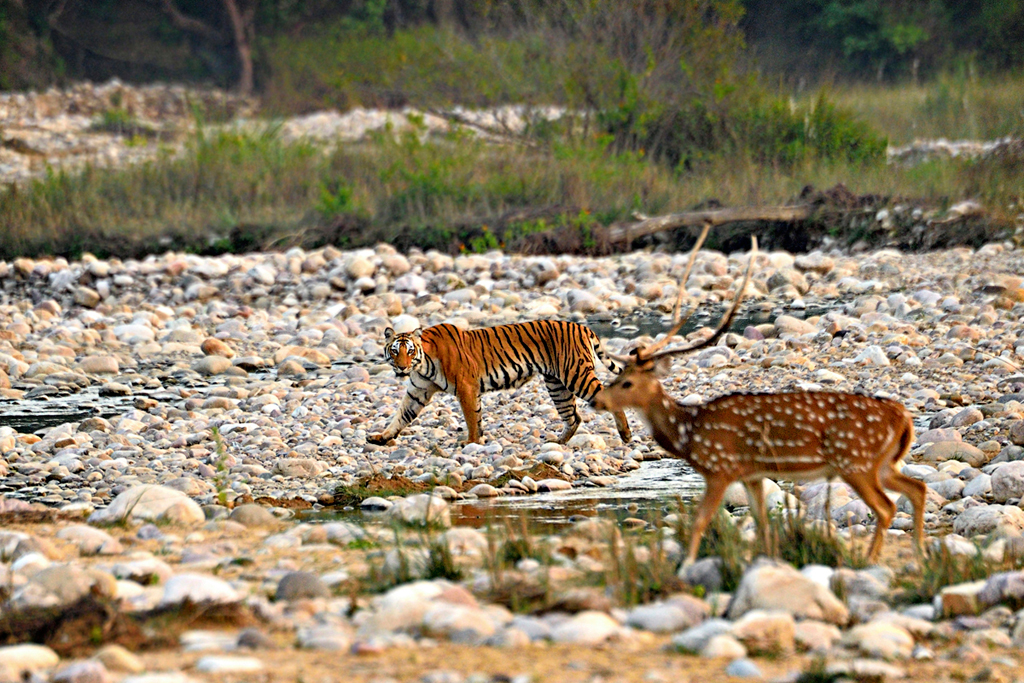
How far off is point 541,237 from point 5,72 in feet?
89.1

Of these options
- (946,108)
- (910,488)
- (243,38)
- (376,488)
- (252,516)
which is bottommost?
(243,38)

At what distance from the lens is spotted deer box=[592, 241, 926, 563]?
503cm

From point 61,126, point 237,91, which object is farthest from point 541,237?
point 237,91

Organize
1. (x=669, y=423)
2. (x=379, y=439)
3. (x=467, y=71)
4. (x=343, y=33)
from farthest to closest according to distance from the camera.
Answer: (x=343, y=33) < (x=467, y=71) < (x=379, y=439) < (x=669, y=423)

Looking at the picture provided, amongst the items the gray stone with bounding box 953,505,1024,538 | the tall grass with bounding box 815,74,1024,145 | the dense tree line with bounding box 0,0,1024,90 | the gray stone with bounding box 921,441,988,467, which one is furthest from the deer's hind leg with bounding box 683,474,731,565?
the dense tree line with bounding box 0,0,1024,90

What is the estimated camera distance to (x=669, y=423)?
5.38m

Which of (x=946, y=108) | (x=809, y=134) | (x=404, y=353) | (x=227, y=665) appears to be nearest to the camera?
(x=227, y=665)

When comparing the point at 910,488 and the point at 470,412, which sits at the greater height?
the point at 910,488

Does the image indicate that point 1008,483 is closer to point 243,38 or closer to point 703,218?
point 703,218

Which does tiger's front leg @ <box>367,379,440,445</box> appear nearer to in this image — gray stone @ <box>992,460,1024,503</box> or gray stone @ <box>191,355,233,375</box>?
gray stone @ <box>191,355,233,375</box>

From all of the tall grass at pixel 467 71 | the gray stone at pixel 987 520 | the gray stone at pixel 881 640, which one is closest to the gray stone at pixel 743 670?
the gray stone at pixel 881 640

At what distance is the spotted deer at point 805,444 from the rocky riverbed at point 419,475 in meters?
0.34

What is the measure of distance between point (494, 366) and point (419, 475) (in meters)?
1.25

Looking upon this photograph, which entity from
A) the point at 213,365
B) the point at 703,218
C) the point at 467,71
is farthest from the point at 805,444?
the point at 467,71
